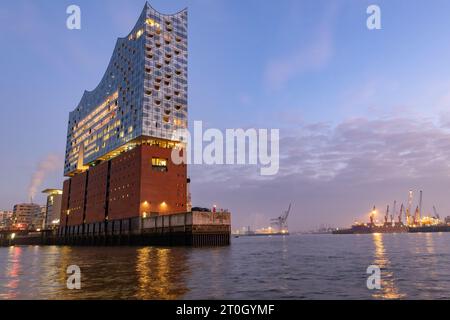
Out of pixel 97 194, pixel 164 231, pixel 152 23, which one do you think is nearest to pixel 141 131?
pixel 164 231

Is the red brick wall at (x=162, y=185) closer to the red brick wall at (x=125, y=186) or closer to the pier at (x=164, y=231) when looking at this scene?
the red brick wall at (x=125, y=186)

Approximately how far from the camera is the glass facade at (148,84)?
110 m

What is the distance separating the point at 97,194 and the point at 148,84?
150ft

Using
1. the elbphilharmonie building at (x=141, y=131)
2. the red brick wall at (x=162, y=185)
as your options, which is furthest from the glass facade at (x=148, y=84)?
the red brick wall at (x=162, y=185)

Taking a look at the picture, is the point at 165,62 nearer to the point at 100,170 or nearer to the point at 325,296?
the point at 100,170

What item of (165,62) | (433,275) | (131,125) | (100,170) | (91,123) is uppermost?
(165,62)

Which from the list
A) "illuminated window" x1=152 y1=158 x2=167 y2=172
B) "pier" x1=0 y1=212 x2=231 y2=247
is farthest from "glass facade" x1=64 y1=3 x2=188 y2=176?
"pier" x1=0 y1=212 x2=231 y2=247

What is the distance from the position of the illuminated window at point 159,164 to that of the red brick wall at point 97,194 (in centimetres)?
2865

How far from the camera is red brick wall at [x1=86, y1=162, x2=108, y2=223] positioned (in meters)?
125

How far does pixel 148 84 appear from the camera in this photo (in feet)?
360

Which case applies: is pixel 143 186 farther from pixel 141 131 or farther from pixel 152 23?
pixel 152 23
